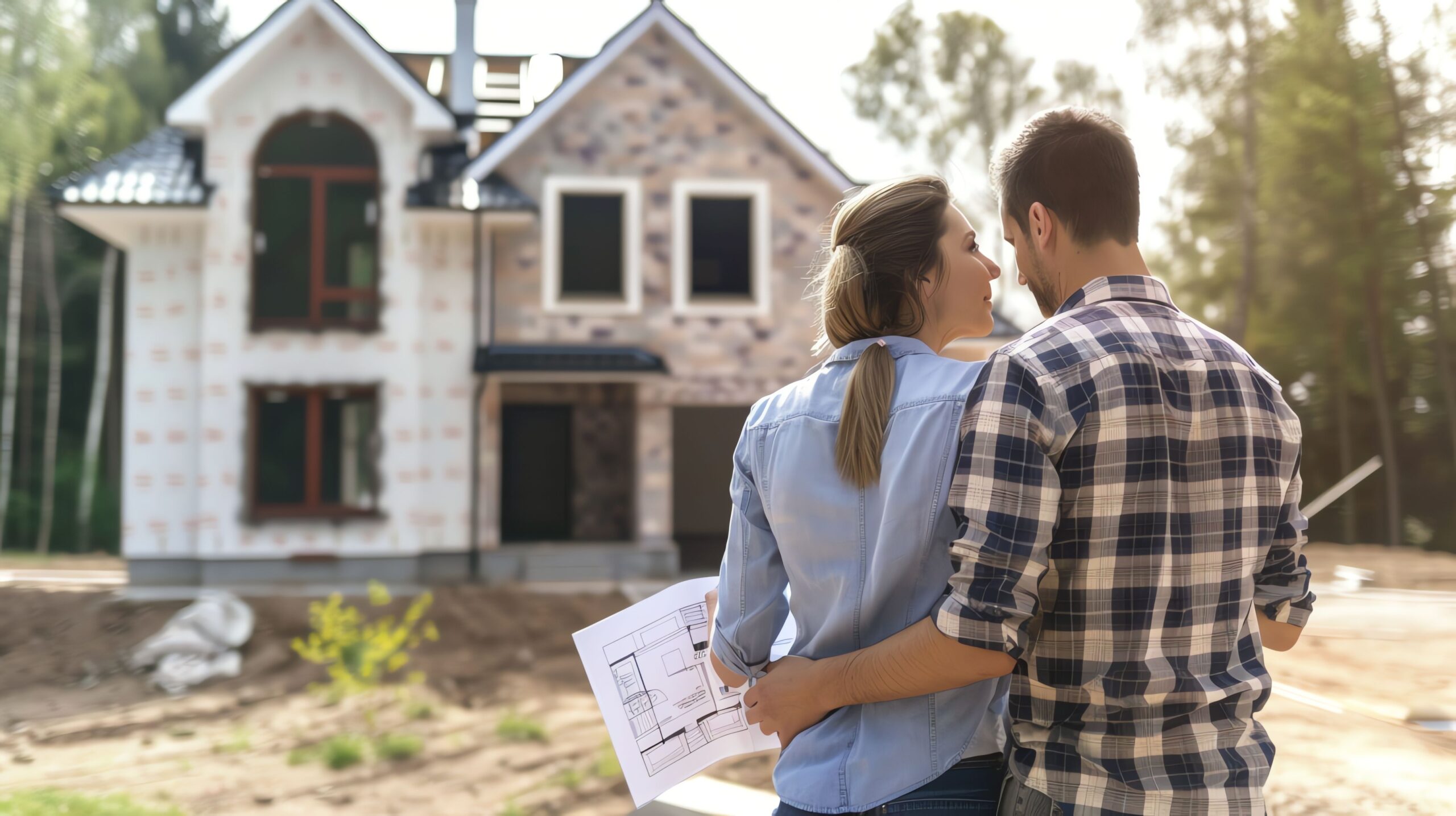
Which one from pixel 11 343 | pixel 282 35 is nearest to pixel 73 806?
pixel 282 35

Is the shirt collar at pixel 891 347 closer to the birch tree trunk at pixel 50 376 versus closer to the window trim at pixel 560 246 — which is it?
the window trim at pixel 560 246

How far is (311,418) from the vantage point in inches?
515

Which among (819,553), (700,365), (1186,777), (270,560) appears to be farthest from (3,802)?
(700,365)

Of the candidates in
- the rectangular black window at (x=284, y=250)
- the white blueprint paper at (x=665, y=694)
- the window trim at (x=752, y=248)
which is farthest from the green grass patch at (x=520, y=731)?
the rectangular black window at (x=284, y=250)

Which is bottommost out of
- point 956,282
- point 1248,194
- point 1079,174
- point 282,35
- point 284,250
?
point 956,282

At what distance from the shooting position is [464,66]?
46.6 ft

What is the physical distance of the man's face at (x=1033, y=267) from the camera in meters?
1.56

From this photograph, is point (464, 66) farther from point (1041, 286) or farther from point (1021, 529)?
point (1021, 529)

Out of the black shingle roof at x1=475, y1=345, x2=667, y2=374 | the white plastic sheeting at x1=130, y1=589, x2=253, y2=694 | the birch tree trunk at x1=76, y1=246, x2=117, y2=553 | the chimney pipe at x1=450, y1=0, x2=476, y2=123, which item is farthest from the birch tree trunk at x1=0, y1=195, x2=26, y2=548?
the white plastic sheeting at x1=130, y1=589, x2=253, y2=694

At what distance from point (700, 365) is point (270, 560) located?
5.61m

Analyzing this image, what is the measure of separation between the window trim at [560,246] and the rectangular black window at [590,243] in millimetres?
113

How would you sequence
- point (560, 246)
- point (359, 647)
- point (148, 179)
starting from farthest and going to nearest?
point (560, 246), point (148, 179), point (359, 647)

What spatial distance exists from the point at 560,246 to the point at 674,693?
40.9ft

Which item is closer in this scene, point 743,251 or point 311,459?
point 311,459
